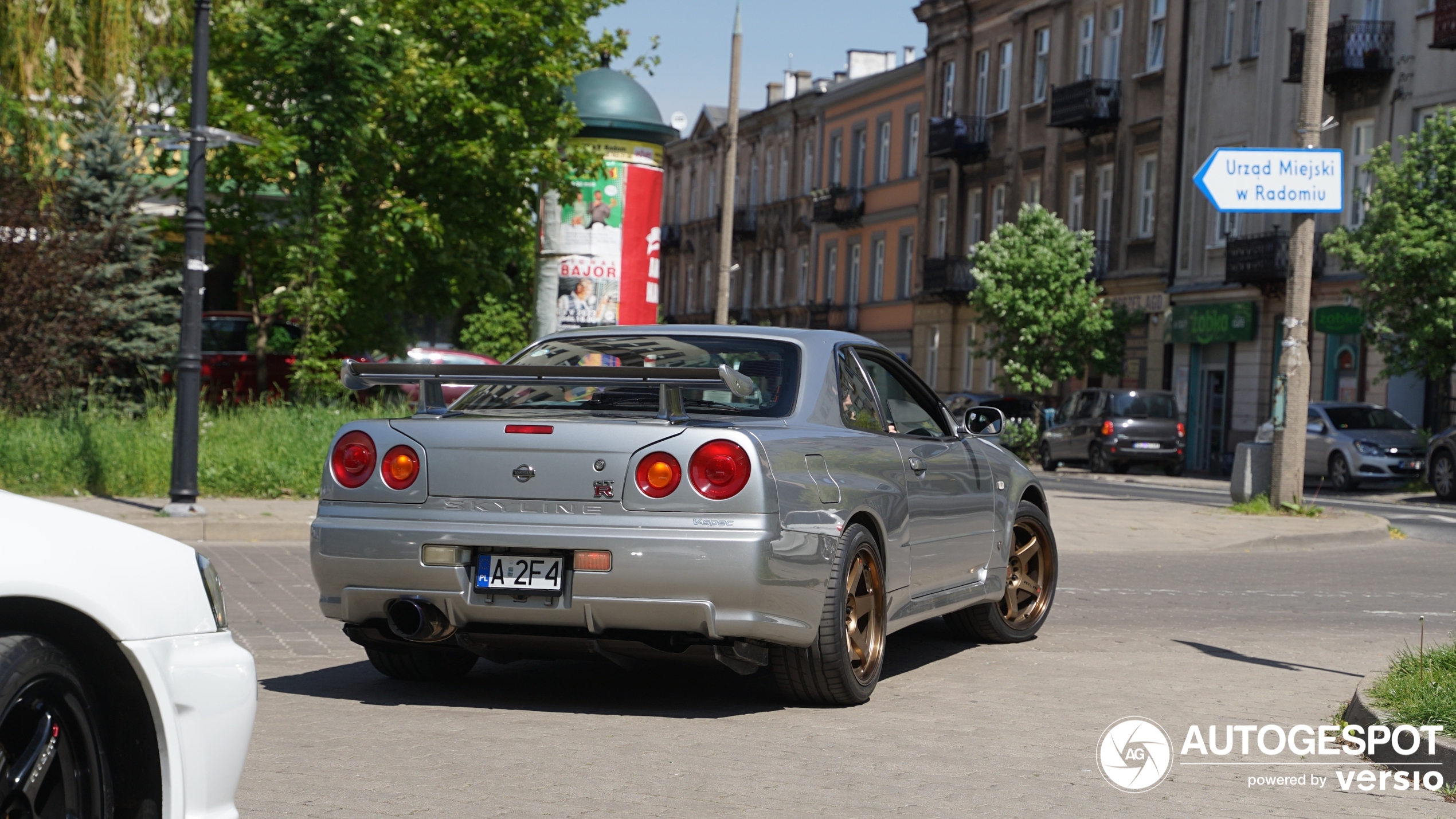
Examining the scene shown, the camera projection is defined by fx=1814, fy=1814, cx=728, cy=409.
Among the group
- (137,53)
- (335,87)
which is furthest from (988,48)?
(335,87)

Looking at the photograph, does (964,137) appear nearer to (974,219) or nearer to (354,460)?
(974,219)

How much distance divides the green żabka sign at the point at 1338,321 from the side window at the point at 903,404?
27423 mm

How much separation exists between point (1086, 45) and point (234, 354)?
84.9 ft

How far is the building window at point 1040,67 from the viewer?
47.3 metres

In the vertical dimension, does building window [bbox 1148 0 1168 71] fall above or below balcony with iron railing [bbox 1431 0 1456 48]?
above

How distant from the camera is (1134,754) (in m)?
6.05

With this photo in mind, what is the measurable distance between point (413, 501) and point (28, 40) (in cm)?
2171

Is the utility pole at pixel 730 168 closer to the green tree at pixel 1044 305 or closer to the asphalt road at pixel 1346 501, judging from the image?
the asphalt road at pixel 1346 501

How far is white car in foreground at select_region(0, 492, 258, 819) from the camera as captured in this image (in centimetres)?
333

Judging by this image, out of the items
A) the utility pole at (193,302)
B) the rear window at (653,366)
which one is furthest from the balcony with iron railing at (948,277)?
the rear window at (653,366)

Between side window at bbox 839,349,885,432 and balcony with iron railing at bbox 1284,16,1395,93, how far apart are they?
2868 centimetres

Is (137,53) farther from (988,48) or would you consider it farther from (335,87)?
(988,48)

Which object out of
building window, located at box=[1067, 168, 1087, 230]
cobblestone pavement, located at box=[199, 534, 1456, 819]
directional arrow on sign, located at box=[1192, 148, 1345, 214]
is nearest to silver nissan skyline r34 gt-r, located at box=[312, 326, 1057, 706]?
cobblestone pavement, located at box=[199, 534, 1456, 819]

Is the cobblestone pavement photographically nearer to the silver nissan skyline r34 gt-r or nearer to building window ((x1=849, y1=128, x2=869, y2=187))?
the silver nissan skyline r34 gt-r
